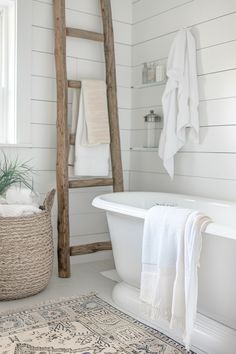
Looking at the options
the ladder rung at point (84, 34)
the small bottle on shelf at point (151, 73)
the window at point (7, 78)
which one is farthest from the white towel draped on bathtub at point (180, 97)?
the window at point (7, 78)

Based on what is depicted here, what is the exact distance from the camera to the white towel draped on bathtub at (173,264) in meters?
1.77

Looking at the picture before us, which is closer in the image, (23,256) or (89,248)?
(23,256)

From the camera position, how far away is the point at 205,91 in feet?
9.45

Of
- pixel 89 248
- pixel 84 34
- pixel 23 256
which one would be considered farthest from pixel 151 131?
pixel 23 256

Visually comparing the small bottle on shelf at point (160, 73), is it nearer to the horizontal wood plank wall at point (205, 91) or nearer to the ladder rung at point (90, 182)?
the horizontal wood plank wall at point (205, 91)

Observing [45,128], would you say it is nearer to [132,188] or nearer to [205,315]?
[132,188]

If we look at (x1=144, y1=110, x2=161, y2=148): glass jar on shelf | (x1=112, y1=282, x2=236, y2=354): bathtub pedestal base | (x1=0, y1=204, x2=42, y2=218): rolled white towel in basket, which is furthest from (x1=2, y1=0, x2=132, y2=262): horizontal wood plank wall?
(x1=112, y1=282, x2=236, y2=354): bathtub pedestal base

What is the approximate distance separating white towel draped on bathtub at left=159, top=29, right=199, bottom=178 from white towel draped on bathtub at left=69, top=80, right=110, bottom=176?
0.50m

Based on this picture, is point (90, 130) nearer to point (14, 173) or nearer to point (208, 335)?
point (14, 173)

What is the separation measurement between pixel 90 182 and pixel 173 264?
1414mm

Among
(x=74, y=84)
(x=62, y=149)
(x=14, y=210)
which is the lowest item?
(x=14, y=210)

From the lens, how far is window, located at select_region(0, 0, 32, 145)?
3.01m

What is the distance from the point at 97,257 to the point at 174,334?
1505 mm

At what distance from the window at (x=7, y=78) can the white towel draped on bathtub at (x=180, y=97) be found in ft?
3.61
